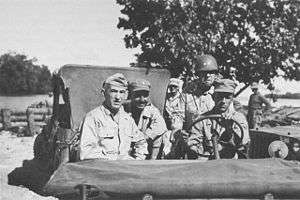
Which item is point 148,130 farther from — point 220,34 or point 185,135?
point 220,34

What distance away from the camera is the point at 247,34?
16578mm

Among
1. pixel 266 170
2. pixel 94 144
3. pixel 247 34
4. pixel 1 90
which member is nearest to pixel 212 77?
pixel 94 144

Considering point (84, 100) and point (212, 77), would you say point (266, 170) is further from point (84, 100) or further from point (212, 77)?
point (84, 100)

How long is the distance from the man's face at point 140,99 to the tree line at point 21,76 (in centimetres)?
5975

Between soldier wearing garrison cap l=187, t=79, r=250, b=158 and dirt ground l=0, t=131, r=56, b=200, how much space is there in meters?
2.78

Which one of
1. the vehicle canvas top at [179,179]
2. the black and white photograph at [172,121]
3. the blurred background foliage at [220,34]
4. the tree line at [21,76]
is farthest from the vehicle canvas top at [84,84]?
the tree line at [21,76]

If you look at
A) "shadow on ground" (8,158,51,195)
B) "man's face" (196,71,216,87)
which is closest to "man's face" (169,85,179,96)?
"man's face" (196,71,216,87)

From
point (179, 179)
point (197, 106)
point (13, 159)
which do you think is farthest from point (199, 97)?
point (13, 159)

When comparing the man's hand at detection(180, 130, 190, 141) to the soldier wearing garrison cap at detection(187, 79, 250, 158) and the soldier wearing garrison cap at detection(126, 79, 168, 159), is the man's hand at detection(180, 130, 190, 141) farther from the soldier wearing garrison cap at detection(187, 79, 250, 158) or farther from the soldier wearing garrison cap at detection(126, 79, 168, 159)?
the soldier wearing garrison cap at detection(126, 79, 168, 159)

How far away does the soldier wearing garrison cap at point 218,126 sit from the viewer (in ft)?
16.7

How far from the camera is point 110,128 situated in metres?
4.81

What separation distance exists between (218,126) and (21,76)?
65511 mm

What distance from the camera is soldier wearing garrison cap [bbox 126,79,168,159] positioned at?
20.4 feet

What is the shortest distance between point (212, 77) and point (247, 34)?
10.3 m
